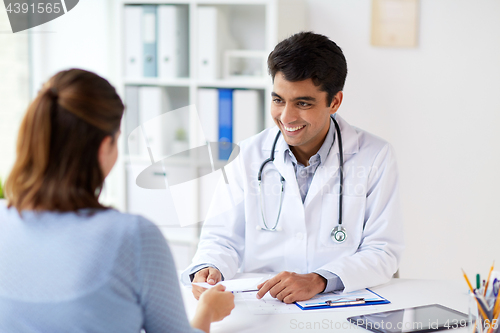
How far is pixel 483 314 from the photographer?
0.90 meters

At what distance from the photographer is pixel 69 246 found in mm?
704

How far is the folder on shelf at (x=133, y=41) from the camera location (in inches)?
90.0

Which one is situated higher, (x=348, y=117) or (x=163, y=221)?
(x=348, y=117)

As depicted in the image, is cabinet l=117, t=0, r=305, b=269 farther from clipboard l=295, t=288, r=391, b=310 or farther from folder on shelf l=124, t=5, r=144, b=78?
clipboard l=295, t=288, r=391, b=310

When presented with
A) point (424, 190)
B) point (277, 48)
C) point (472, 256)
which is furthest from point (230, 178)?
point (472, 256)

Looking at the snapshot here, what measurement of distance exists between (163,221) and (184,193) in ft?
0.77

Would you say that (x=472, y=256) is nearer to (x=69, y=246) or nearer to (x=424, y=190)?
(x=424, y=190)

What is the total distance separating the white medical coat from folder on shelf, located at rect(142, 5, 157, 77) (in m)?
1.02

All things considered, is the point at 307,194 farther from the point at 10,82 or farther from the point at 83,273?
the point at 10,82

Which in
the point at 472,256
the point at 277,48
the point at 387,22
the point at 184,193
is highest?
the point at 387,22

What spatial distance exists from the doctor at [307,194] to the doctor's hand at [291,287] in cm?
21

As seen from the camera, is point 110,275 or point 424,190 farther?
point 424,190

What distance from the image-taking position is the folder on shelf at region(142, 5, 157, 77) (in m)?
2.26

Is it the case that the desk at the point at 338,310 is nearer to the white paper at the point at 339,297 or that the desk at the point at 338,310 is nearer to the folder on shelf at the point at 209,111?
the white paper at the point at 339,297
